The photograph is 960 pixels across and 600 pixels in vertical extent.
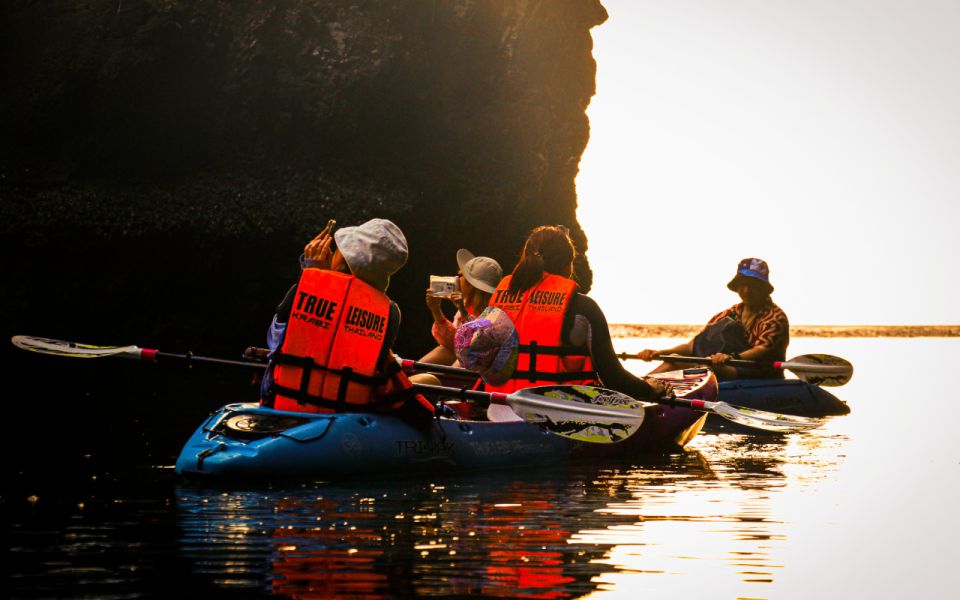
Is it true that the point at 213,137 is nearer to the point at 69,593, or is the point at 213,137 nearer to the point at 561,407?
the point at 561,407

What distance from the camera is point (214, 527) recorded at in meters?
5.48

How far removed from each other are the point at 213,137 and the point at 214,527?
15509mm

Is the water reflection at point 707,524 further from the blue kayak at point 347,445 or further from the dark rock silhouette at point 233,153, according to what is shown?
the dark rock silhouette at point 233,153

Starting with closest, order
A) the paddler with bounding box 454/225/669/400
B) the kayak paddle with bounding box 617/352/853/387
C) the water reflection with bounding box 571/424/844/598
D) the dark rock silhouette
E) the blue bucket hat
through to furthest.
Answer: the water reflection with bounding box 571/424/844/598 → the paddler with bounding box 454/225/669/400 → the blue bucket hat → the kayak paddle with bounding box 617/352/853/387 → the dark rock silhouette

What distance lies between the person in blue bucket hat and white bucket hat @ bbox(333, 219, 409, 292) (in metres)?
Result: 5.12

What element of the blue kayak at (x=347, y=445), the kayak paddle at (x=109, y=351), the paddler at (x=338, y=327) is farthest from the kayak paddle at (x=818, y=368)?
the paddler at (x=338, y=327)

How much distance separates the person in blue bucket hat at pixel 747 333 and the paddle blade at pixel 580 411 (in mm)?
3641

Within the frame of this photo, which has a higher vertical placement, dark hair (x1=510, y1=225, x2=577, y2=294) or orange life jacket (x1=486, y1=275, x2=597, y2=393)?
dark hair (x1=510, y1=225, x2=577, y2=294)

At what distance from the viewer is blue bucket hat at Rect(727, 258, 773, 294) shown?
11.6 metres

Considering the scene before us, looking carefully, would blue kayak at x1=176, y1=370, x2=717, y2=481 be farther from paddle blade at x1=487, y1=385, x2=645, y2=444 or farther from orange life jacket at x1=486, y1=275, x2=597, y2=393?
orange life jacket at x1=486, y1=275, x2=597, y2=393

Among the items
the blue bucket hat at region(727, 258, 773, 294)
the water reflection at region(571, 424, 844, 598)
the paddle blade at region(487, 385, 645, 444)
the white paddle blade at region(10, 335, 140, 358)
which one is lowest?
the water reflection at region(571, 424, 844, 598)

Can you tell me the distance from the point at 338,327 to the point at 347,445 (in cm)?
71

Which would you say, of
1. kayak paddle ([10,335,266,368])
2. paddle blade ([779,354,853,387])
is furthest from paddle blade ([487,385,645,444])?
paddle blade ([779,354,853,387])

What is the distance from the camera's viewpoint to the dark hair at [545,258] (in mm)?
7902
